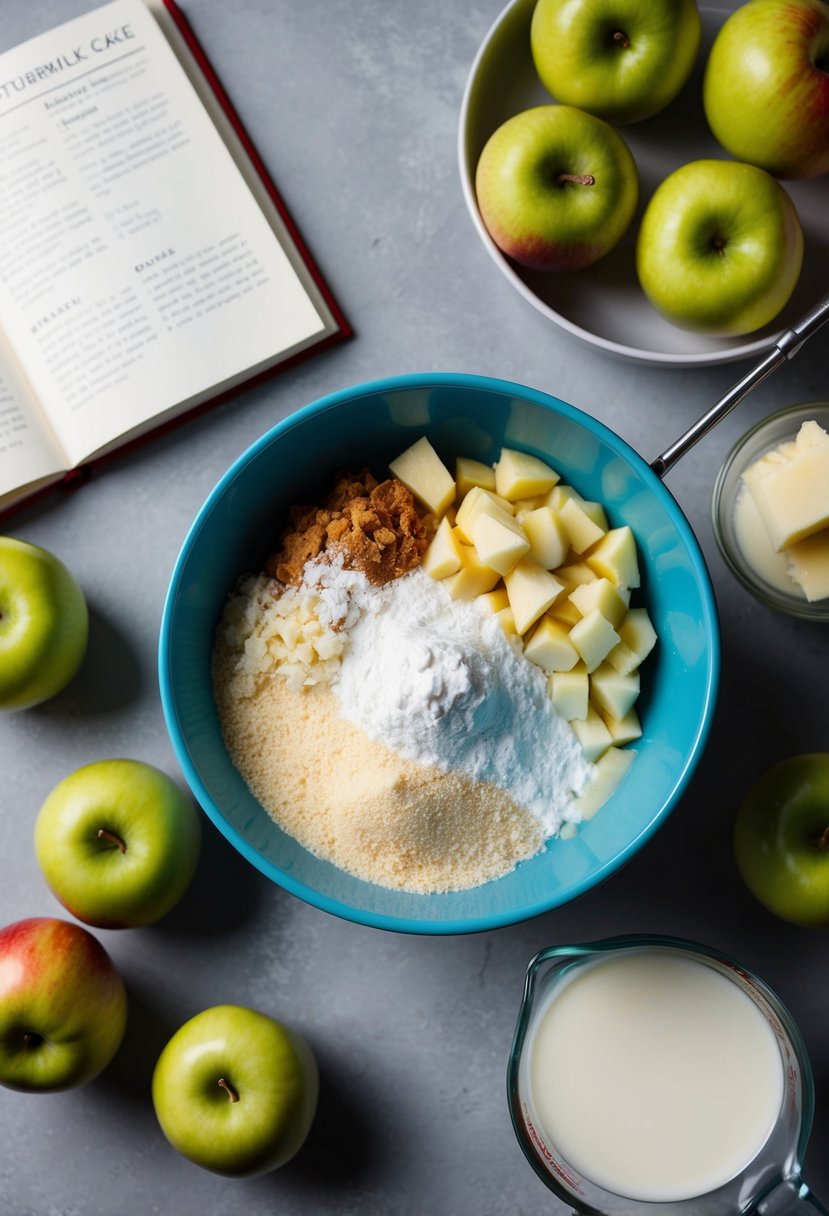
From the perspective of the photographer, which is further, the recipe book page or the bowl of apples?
the recipe book page

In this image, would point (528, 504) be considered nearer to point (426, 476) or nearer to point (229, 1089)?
point (426, 476)

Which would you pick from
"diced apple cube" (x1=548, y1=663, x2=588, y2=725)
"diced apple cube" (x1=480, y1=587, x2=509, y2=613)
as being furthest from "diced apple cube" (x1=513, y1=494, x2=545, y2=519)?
"diced apple cube" (x1=548, y1=663, x2=588, y2=725)

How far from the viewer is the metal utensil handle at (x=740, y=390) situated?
3.92 feet

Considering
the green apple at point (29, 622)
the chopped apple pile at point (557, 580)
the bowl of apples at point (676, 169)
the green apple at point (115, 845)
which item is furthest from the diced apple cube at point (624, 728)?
the green apple at point (29, 622)

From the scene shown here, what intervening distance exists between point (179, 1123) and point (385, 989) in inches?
12.4

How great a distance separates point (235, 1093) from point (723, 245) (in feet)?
4.12

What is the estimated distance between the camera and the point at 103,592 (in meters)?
1.49

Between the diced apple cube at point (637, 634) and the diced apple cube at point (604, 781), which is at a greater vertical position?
the diced apple cube at point (637, 634)

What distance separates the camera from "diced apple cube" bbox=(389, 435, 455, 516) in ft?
4.26

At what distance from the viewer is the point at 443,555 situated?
125 centimetres

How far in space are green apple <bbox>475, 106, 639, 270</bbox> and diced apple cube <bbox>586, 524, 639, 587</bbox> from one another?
376 mm

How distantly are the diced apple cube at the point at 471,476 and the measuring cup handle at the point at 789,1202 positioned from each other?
3.03 feet

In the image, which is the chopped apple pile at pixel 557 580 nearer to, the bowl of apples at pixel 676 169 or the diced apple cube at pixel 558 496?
the diced apple cube at pixel 558 496

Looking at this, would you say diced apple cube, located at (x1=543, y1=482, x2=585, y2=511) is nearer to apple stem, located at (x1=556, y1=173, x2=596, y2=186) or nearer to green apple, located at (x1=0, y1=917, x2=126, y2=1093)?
apple stem, located at (x1=556, y1=173, x2=596, y2=186)
